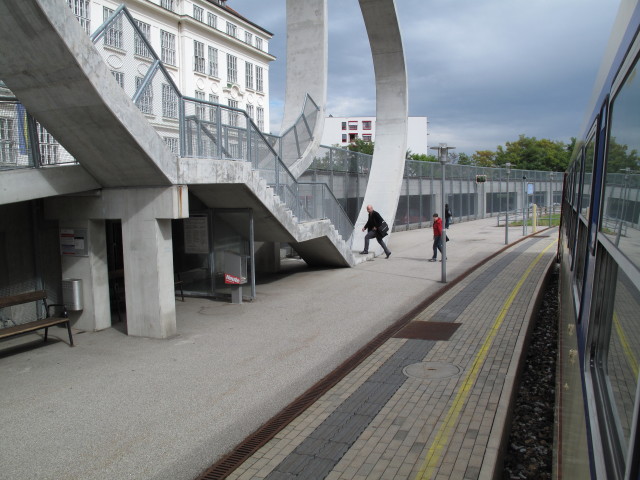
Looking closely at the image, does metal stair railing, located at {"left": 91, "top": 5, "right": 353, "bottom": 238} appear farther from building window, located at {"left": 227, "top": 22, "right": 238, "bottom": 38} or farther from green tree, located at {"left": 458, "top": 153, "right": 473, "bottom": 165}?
green tree, located at {"left": 458, "top": 153, "right": 473, "bottom": 165}

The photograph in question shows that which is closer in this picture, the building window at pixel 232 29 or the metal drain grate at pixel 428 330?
the metal drain grate at pixel 428 330

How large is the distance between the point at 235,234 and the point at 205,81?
1532 inches

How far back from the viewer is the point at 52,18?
6.56 meters

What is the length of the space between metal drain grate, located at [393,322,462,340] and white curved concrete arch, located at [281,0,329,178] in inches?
452

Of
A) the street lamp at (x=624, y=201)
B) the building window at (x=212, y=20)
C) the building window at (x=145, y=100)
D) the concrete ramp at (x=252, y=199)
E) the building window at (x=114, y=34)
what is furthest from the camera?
the building window at (x=212, y=20)

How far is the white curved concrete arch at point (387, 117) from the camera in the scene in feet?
72.4

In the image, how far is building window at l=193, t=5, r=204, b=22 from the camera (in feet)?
166

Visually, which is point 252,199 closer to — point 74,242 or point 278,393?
point 74,242

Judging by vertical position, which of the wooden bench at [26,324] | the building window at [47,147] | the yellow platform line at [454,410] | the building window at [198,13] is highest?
the building window at [198,13]

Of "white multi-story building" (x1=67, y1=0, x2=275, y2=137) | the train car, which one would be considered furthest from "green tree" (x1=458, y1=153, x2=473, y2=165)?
the train car

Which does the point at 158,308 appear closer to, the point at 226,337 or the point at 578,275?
the point at 226,337

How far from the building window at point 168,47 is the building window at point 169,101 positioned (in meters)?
38.1

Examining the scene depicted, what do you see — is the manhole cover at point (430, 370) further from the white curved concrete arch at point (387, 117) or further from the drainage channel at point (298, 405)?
the white curved concrete arch at point (387, 117)

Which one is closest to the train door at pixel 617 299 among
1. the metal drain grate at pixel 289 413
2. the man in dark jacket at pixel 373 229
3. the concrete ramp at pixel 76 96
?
the metal drain grate at pixel 289 413
